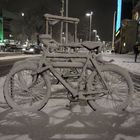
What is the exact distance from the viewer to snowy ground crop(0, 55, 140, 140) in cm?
430

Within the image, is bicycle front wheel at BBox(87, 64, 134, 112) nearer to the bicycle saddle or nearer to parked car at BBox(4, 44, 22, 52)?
the bicycle saddle

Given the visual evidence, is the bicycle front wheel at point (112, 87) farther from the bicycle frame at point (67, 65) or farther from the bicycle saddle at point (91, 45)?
the bicycle saddle at point (91, 45)

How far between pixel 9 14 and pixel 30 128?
371 ft

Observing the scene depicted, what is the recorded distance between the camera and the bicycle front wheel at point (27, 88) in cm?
545

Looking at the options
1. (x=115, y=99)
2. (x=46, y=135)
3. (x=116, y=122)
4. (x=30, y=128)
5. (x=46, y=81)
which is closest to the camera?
(x=46, y=135)

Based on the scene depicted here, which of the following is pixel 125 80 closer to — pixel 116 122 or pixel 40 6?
pixel 116 122

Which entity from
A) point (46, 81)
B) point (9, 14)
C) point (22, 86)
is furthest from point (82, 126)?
point (9, 14)

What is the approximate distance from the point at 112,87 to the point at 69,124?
4.38 ft

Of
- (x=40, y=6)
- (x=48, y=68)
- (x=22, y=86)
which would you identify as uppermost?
(x=40, y=6)

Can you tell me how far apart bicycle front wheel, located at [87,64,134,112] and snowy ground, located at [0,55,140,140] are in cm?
18

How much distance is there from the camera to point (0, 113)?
5.44m

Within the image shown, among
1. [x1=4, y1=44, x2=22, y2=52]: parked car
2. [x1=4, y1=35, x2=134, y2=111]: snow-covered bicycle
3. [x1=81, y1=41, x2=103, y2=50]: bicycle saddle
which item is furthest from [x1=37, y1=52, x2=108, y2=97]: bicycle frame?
[x1=4, y1=44, x2=22, y2=52]: parked car

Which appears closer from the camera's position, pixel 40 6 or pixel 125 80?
pixel 125 80

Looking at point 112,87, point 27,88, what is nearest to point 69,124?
point 27,88
